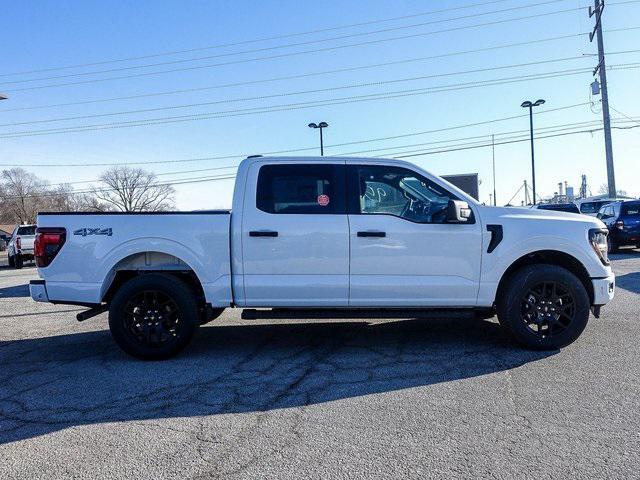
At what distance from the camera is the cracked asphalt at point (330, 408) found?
2.92 m

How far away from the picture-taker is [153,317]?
5141 millimetres

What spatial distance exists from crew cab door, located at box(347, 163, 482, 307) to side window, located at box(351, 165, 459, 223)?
93 millimetres

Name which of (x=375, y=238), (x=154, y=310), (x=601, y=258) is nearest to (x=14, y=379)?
(x=154, y=310)

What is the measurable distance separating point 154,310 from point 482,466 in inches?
144

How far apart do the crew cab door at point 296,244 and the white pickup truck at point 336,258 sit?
0.01 m

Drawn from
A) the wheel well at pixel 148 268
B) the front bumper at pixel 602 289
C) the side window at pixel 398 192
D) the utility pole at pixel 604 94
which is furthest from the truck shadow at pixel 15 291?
the utility pole at pixel 604 94

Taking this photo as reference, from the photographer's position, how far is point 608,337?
17.8 ft

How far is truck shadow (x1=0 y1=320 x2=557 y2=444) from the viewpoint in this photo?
3.85 m

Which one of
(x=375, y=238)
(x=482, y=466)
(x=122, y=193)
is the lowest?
(x=482, y=466)

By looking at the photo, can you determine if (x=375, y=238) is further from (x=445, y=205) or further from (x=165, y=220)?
(x=165, y=220)

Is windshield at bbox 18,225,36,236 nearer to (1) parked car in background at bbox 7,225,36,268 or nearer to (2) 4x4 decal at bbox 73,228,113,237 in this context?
(1) parked car in background at bbox 7,225,36,268

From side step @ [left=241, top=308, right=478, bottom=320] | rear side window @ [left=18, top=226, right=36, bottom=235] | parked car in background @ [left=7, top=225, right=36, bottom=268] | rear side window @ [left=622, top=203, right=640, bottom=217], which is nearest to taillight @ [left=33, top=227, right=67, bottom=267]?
side step @ [left=241, top=308, right=478, bottom=320]

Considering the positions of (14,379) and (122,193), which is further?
(122,193)

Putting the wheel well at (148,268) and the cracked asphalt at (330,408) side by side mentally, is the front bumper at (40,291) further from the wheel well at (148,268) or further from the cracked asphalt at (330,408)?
the cracked asphalt at (330,408)
